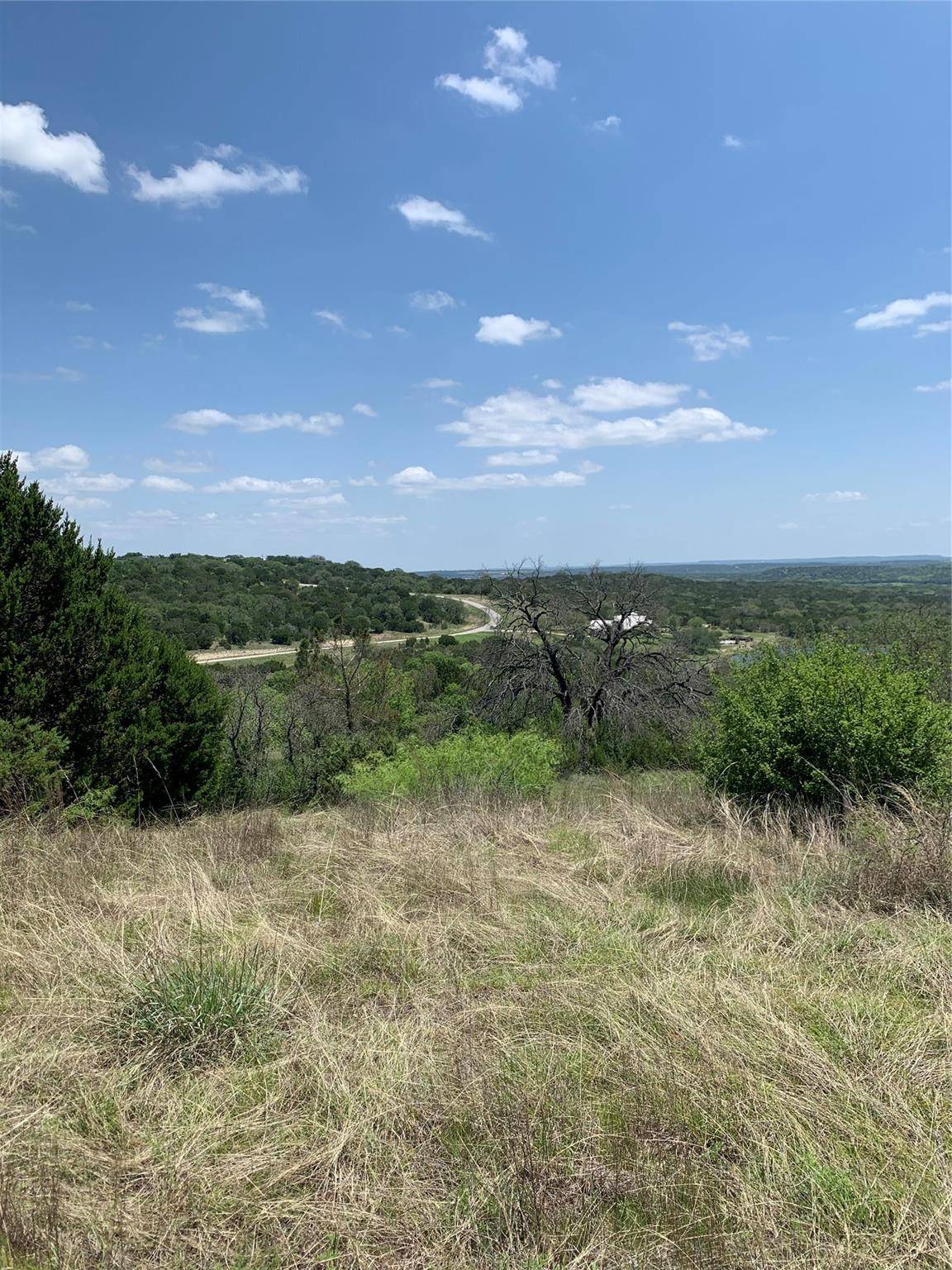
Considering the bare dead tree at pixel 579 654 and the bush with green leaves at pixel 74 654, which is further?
the bare dead tree at pixel 579 654

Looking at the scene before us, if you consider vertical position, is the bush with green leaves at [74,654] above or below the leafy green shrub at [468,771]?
above

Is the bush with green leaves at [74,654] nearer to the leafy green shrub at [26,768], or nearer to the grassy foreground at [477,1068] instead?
the leafy green shrub at [26,768]

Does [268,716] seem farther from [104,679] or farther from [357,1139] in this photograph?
[357,1139]

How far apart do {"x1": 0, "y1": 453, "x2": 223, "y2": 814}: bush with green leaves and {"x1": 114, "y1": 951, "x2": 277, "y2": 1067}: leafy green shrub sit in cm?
742

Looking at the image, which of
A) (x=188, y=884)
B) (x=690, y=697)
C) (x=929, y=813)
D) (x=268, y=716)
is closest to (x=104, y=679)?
(x=188, y=884)

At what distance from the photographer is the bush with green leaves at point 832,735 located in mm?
6656

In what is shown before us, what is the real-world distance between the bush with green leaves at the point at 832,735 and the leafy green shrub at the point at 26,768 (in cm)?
698

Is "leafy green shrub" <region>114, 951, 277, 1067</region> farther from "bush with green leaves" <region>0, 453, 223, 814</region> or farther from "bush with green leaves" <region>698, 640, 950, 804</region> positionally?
"bush with green leaves" <region>0, 453, 223, 814</region>

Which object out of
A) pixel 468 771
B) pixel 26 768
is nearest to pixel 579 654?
pixel 468 771

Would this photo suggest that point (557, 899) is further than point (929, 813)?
No

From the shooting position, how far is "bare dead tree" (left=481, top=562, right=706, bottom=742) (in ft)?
76.7

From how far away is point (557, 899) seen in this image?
13.6ft

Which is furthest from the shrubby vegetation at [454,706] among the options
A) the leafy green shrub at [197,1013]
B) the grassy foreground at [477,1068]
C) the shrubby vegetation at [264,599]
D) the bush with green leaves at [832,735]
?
the shrubby vegetation at [264,599]

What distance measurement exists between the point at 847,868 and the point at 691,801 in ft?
10.4
